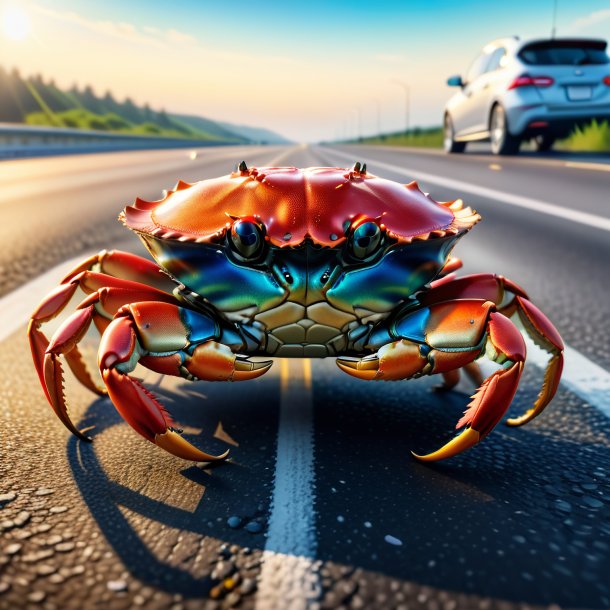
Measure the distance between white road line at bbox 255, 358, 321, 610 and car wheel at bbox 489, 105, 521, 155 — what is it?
46.3 ft

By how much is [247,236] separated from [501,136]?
614 inches

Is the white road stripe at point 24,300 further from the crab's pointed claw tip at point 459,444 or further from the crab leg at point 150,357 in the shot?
the crab's pointed claw tip at point 459,444

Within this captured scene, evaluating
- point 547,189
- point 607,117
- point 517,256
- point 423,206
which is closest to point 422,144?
point 607,117

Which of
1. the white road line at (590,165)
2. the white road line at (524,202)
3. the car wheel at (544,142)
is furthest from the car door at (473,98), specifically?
the white road line at (524,202)

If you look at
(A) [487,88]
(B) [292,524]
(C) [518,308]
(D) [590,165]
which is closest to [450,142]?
(A) [487,88]

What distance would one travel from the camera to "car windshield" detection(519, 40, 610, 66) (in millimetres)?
14555

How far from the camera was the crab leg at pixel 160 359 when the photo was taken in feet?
6.81

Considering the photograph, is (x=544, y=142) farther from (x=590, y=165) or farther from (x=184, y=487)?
(x=184, y=487)

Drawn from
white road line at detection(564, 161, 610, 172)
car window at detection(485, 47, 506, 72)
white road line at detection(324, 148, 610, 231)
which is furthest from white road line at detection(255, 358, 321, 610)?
car window at detection(485, 47, 506, 72)

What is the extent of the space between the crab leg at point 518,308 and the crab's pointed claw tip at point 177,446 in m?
1.03

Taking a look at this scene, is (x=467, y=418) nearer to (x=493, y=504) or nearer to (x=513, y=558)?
(x=493, y=504)

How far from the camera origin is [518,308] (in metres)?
2.61

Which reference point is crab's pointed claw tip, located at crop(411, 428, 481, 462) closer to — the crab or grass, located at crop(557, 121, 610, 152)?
the crab

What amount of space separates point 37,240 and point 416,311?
206 inches
